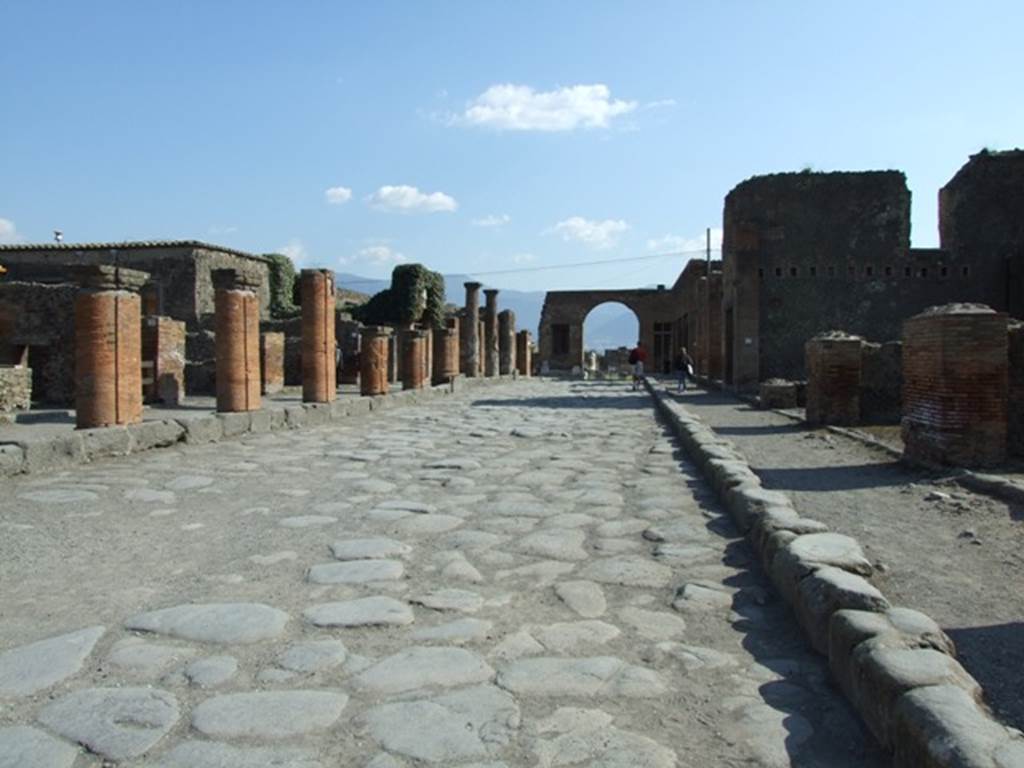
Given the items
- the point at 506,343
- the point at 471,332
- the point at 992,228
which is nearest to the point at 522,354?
the point at 506,343

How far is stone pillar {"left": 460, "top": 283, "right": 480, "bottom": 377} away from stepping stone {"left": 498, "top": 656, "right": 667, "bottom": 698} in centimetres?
2667

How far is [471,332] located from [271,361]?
10.6m

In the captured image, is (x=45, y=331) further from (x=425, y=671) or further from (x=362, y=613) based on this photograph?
(x=425, y=671)

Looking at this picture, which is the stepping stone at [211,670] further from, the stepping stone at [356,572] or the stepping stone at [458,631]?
the stepping stone at [356,572]

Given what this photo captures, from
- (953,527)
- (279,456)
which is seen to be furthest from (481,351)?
(953,527)

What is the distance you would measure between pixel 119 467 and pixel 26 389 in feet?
27.0

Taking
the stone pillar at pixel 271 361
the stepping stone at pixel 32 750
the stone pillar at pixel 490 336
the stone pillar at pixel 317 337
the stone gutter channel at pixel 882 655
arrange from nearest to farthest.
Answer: the stone gutter channel at pixel 882 655, the stepping stone at pixel 32 750, the stone pillar at pixel 317 337, the stone pillar at pixel 271 361, the stone pillar at pixel 490 336

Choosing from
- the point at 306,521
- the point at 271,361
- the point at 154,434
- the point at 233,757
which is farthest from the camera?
the point at 271,361

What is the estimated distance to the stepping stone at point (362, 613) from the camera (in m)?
3.25

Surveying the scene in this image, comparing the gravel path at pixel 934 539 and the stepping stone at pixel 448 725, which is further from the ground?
the gravel path at pixel 934 539

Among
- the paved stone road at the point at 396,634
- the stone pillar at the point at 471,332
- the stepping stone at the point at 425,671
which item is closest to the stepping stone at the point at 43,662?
the paved stone road at the point at 396,634

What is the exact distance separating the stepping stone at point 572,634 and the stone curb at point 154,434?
534cm

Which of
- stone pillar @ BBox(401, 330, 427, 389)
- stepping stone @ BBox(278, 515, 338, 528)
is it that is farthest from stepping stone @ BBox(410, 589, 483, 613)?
stone pillar @ BBox(401, 330, 427, 389)

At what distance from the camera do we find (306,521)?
516cm
